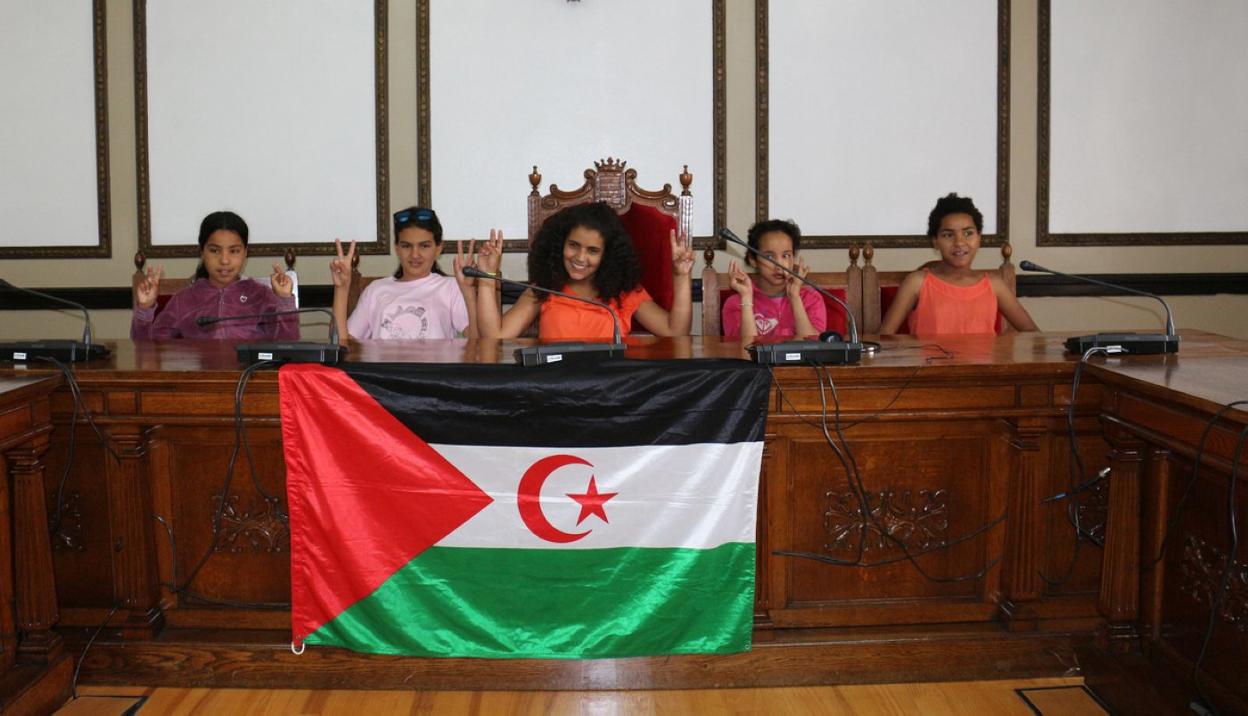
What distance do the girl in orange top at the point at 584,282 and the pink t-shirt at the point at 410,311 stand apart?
238 mm

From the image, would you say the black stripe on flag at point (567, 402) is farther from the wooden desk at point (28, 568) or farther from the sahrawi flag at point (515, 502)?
the wooden desk at point (28, 568)

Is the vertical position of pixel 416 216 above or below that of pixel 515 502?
above

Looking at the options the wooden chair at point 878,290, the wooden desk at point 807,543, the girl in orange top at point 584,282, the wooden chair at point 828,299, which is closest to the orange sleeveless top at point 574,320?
the girl in orange top at point 584,282

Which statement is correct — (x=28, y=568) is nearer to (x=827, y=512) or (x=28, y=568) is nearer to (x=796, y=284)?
(x=827, y=512)

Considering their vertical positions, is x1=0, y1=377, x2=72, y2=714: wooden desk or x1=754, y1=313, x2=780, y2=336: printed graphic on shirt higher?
x1=754, y1=313, x2=780, y2=336: printed graphic on shirt

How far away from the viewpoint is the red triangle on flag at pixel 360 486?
81.5 inches

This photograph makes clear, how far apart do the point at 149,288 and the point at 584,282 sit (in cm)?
132

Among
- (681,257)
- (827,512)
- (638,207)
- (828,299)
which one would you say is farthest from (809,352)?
(638,207)

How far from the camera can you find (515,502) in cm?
208

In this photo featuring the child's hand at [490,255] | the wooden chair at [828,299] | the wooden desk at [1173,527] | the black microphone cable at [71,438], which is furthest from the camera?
the wooden chair at [828,299]

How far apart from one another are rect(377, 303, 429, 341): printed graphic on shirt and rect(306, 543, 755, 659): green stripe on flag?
134cm

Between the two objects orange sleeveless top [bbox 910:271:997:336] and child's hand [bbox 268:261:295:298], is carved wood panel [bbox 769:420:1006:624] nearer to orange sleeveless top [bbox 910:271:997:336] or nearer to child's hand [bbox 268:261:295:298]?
orange sleeveless top [bbox 910:271:997:336]

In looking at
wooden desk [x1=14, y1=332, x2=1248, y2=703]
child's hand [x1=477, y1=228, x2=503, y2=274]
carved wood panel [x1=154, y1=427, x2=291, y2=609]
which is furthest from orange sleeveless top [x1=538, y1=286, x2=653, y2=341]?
carved wood panel [x1=154, y1=427, x2=291, y2=609]

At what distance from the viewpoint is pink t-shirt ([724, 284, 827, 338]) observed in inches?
124
